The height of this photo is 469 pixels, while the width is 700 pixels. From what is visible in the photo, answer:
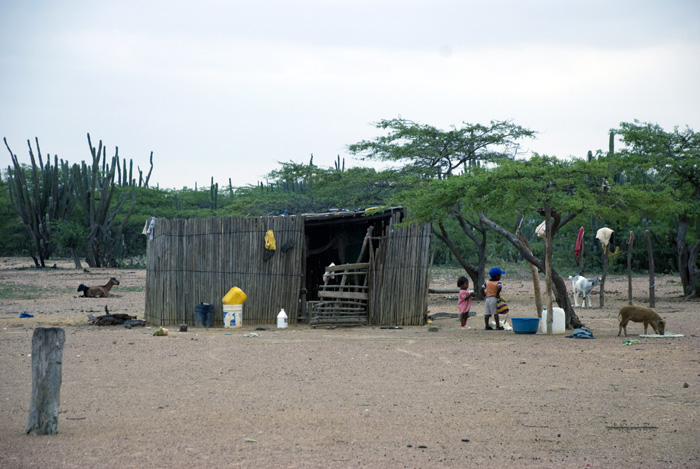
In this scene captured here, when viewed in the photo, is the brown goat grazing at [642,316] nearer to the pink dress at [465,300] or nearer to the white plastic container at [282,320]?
the pink dress at [465,300]

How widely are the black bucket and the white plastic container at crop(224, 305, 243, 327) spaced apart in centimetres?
32

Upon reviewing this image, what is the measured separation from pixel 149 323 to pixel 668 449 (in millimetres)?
11669

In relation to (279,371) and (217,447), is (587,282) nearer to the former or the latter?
(279,371)

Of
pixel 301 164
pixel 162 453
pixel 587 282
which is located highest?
pixel 301 164

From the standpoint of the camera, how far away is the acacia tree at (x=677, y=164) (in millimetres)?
19016

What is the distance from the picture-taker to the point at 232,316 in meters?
14.3

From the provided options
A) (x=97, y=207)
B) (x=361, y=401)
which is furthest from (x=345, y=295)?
(x=97, y=207)

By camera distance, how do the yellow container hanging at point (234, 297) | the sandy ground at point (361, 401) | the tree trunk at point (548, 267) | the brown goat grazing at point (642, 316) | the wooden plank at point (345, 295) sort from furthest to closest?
the wooden plank at point (345, 295)
the yellow container hanging at point (234, 297)
the tree trunk at point (548, 267)
the brown goat grazing at point (642, 316)
the sandy ground at point (361, 401)

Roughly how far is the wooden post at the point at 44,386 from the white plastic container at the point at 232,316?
8.69m

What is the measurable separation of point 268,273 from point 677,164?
35.3 feet

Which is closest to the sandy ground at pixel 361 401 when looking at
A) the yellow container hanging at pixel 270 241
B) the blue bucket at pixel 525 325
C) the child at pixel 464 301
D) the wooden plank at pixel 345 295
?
the blue bucket at pixel 525 325

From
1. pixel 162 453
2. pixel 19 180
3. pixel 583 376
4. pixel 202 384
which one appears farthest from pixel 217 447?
pixel 19 180

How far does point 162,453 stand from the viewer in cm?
511

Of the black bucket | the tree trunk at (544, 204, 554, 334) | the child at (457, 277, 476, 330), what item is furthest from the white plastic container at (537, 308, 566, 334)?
the black bucket
